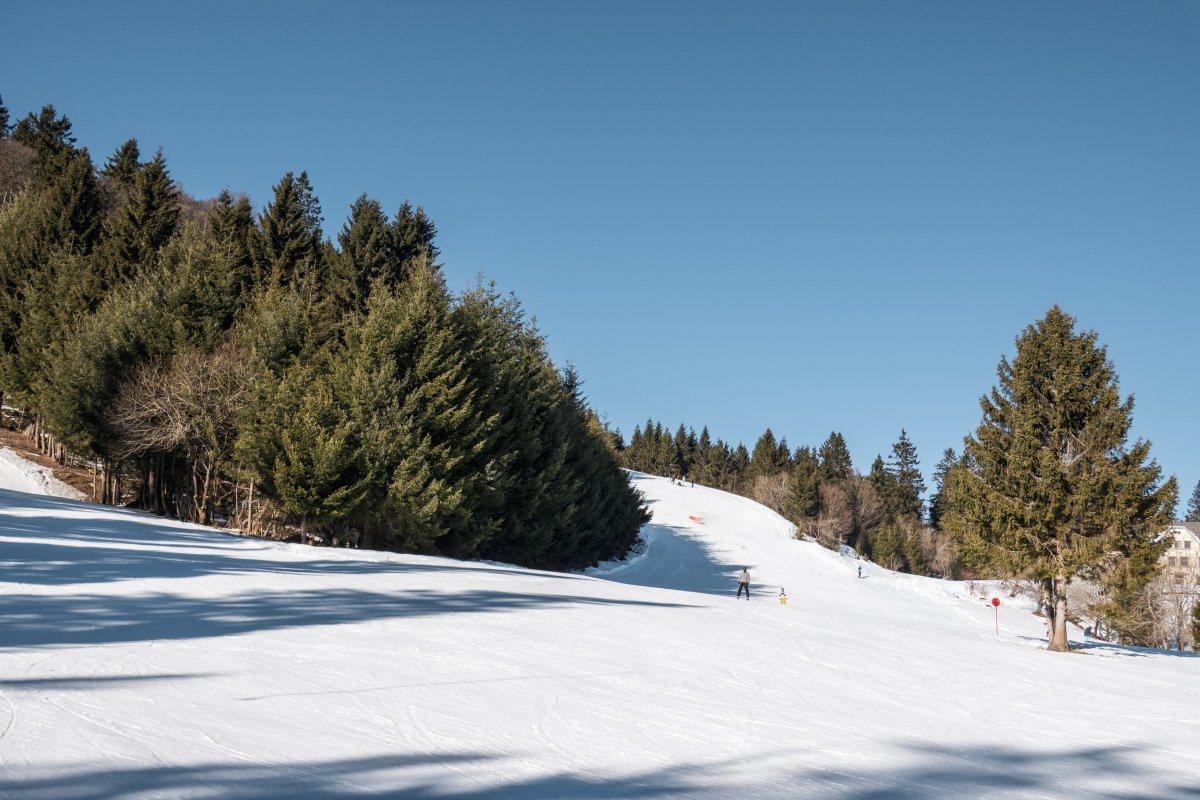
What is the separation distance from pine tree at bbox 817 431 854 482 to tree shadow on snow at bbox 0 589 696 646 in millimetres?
115620

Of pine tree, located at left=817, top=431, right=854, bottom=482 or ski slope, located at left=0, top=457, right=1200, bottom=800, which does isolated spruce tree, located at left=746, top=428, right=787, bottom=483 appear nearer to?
pine tree, located at left=817, top=431, right=854, bottom=482

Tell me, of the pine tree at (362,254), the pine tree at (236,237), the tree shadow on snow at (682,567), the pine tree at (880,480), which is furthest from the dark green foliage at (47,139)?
the pine tree at (880,480)

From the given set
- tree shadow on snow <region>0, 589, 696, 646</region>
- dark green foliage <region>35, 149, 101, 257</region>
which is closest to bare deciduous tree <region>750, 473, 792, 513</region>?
dark green foliage <region>35, 149, 101, 257</region>

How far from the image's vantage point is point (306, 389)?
29.4 meters

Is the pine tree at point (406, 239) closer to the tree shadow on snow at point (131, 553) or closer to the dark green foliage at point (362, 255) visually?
the dark green foliage at point (362, 255)

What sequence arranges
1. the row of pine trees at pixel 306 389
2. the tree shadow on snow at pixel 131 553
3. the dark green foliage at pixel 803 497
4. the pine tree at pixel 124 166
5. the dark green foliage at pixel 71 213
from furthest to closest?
1. the dark green foliage at pixel 803 497
2. the pine tree at pixel 124 166
3. the dark green foliage at pixel 71 213
4. the row of pine trees at pixel 306 389
5. the tree shadow on snow at pixel 131 553

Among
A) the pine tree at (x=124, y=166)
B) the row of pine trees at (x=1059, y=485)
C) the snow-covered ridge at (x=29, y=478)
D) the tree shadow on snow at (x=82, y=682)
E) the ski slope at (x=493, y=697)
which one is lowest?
the ski slope at (x=493, y=697)

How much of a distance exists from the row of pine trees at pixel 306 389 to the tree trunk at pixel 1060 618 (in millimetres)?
18943

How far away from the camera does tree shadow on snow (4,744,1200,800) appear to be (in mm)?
5203

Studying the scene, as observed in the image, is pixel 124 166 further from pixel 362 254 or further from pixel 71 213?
pixel 362 254

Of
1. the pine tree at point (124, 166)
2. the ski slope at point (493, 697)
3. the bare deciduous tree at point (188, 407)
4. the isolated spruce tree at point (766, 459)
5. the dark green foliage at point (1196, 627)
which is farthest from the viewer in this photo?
the isolated spruce tree at point (766, 459)

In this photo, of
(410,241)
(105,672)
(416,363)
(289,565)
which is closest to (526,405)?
(416,363)

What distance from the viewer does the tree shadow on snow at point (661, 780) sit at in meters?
5.20

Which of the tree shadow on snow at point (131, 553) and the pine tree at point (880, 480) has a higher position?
the pine tree at point (880, 480)
